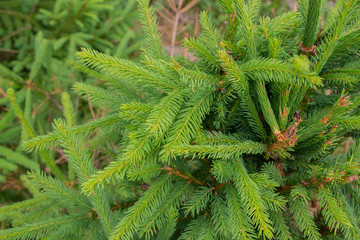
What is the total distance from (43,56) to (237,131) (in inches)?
92.6

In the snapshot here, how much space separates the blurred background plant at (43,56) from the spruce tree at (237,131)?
151cm

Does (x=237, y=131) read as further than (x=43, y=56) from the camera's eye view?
No

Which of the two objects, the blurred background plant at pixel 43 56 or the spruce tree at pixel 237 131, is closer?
the spruce tree at pixel 237 131

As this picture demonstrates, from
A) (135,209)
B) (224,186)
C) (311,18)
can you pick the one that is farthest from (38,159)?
(311,18)

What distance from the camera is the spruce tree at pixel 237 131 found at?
3.24 ft

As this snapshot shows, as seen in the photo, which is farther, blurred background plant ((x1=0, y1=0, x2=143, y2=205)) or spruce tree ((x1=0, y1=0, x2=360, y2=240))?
blurred background plant ((x1=0, y1=0, x2=143, y2=205))

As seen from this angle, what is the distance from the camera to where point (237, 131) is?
1297mm

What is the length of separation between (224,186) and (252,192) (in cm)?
26

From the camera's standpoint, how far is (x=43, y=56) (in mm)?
2783

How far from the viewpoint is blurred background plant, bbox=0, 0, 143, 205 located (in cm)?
→ 261

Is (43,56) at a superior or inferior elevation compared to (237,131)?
superior

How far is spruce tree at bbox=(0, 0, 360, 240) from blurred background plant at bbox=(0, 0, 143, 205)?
4.96 ft

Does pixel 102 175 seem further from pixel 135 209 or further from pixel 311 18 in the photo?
pixel 311 18

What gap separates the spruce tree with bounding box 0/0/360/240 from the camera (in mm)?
987
